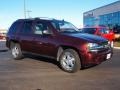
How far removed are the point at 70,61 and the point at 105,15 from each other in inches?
2179

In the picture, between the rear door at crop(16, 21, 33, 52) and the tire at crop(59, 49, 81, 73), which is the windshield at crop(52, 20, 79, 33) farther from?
the rear door at crop(16, 21, 33, 52)

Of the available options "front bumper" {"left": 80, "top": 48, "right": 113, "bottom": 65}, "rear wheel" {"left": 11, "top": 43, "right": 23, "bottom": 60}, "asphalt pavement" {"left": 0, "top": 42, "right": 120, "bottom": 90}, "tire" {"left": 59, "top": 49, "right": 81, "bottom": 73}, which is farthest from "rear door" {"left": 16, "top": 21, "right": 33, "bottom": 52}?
"front bumper" {"left": 80, "top": 48, "right": 113, "bottom": 65}

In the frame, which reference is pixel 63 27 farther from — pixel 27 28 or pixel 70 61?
pixel 27 28

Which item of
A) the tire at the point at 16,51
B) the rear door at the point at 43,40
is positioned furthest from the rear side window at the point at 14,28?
the rear door at the point at 43,40

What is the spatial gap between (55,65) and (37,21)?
178 centimetres

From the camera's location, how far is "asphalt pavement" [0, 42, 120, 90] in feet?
25.0

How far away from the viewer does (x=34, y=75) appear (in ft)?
29.8

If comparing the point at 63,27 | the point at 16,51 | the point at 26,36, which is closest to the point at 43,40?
the point at 63,27

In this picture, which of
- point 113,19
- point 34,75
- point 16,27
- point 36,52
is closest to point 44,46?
point 36,52

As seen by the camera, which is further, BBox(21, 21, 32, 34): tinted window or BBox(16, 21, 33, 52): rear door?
BBox(21, 21, 32, 34): tinted window

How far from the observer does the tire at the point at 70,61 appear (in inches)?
Result: 371

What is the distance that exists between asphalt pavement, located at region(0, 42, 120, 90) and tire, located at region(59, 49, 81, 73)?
0.19 metres

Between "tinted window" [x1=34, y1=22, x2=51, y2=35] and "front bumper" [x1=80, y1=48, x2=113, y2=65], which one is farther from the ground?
"tinted window" [x1=34, y1=22, x2=51, y2=35]

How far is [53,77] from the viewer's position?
8766mm
